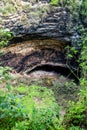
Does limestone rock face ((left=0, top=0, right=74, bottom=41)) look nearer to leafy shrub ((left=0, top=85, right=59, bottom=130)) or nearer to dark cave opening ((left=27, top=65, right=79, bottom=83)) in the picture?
dark cave opening ((left=27, top=65, right=79, bottom=83))

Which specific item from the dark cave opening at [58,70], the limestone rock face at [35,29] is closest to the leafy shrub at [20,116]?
the limestone rock face at [35,29]

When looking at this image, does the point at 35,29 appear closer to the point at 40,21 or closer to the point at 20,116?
the point at 40,21

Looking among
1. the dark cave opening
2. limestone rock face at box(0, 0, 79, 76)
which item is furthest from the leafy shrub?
the dark cave opening

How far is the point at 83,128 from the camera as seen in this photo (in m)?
3.52

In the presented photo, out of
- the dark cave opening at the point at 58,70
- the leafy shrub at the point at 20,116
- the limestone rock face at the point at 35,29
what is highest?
the leafy shrub at the point at 20,116

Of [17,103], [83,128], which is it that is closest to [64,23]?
[83,128]

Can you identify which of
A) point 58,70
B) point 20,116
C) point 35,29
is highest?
point 20,116

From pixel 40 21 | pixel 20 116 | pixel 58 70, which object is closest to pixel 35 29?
pixel 40 21

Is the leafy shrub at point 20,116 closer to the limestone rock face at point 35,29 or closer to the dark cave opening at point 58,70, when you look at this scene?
the limestone rock face at point 35,29

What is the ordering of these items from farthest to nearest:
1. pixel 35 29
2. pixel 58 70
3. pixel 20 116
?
1. pixel 58 70
2. pixel 35 29
3. pixel 20 116

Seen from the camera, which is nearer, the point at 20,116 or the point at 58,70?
the point at 20,116

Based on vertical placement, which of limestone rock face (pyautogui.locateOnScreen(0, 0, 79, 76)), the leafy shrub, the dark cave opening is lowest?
the dark cave opening

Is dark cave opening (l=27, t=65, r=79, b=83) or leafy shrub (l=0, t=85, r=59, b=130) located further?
dark cave opening (l=27, t=65, r=79, b=83)

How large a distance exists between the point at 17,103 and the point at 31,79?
5.27 meters
